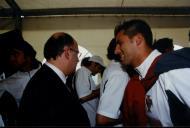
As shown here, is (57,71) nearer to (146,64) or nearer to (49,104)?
(49,104)

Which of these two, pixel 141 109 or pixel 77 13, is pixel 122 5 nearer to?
pixel 77 13

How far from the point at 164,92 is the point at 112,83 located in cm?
51

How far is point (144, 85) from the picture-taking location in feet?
5.49

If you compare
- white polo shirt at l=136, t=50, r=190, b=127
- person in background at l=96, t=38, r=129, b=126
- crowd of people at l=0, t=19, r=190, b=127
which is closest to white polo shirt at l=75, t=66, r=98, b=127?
crowd of people at l=0, t=19, r=190, b=127

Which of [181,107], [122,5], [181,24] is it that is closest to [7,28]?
[122,5]

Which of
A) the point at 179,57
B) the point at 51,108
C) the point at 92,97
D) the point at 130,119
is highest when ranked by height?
the point at 179,57

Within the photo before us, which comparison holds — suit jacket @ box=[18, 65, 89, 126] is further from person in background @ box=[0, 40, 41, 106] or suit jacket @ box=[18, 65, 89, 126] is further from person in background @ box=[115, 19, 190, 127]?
person in background @ box=[0, 40, 41, 106]

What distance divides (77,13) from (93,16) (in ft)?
1.35

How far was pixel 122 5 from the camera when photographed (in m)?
5.57

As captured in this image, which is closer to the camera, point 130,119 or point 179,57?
point 179,57

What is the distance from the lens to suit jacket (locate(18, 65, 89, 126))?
4.99ft

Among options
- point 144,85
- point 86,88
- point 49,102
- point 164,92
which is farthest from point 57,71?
point 86,88

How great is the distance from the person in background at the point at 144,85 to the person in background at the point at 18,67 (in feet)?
2.68

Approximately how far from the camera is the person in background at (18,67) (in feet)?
7.79
